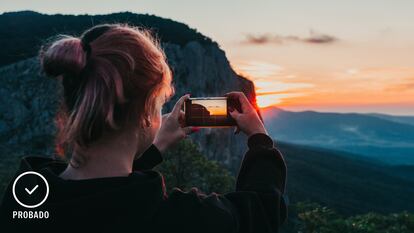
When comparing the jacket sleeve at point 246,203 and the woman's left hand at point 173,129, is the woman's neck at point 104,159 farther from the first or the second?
the woman's left hand at point 173,129

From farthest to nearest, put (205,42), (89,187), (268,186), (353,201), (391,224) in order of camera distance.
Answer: (353,201)
(205,42)
(391,224)
(268,186)
(89,187)

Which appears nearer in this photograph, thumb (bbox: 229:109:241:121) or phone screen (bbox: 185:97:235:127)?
thumb (bbox: 229:109:241:121)

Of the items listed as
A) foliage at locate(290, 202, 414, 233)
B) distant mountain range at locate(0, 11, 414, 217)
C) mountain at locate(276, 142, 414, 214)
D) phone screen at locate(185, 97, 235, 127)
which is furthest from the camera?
mountain at locate(276, 142, 414, 214)

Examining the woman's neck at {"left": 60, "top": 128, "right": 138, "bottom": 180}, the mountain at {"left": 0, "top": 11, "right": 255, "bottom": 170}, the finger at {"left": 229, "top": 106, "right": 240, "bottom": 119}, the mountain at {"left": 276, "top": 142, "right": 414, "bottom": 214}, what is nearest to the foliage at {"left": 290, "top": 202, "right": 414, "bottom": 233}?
the mountain at {"left": 0, "top": 11, "right": 255, "bottom": 170}

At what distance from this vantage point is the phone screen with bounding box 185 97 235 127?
2371 millimetres

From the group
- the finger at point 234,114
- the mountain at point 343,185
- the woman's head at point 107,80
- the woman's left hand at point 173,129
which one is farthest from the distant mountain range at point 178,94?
the woman's head at point 107,80

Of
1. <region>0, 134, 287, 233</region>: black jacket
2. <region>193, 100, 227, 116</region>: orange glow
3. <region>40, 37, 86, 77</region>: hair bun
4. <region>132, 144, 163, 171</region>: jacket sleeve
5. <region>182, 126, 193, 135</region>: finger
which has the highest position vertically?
<region>40, 37, 86, 77</region>: hair bun

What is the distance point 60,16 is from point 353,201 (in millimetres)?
66061

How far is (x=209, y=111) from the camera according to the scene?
247 cm

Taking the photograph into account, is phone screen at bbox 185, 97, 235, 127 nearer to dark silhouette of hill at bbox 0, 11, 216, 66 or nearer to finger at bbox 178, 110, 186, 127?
finger at bbox 178, 110, 186, 127

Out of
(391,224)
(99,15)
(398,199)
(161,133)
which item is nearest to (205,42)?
(99,15)

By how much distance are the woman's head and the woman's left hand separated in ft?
2.10

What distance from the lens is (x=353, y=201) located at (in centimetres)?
9700

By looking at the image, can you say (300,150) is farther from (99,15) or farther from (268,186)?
(268,186)
